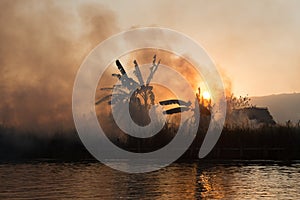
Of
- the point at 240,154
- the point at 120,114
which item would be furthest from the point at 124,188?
the point at 120,114

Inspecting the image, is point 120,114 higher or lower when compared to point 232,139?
higher

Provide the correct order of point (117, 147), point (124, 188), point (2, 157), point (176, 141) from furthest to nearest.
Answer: point (2, 157)
point (117, 147)
point (176, 141)
point (124, 188)

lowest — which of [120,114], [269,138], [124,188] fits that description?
[124,188]

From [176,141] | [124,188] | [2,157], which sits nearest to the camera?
[124,188]

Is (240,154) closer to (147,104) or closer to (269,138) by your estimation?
(269,138)

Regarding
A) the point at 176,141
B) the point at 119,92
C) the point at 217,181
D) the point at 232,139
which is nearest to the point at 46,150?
the point at 119,92

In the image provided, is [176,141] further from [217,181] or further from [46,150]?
[217,181]

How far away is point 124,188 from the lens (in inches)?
1069

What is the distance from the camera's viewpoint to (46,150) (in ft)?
228

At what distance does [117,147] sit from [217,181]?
3462cm

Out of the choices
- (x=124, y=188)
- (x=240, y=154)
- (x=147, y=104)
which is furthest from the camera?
Result: (x=147, y=104)

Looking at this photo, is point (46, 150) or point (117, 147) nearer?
point (117, 147)

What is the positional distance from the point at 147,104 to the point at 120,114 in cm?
409

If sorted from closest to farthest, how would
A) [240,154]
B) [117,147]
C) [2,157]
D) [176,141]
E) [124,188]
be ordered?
[124,188] < [240,154] < [176,141] < [117,147] < [2,157]
